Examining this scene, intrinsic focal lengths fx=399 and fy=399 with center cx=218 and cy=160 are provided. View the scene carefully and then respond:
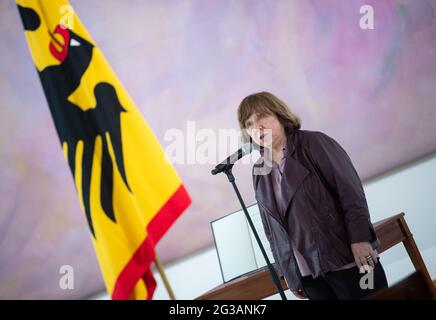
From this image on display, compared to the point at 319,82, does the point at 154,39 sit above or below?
above

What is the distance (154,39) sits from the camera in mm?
3361

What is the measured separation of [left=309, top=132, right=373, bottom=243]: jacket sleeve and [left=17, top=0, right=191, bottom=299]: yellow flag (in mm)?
526

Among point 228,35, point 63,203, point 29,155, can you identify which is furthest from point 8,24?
point 228,35

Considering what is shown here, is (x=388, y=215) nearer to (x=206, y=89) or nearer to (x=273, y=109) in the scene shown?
(x=206, y=89)

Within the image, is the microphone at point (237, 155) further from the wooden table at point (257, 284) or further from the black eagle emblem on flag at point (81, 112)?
the wooden table at point (257, 284)

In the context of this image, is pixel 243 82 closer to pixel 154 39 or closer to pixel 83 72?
pixel 154 39

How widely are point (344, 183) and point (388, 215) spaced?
6.71 feet

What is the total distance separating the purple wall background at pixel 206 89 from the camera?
3035 millimetres

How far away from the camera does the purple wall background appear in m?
3.04

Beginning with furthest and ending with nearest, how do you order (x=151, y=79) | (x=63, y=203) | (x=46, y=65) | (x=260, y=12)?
(x=260, y=12) → (x=151, y=79) → (x=63, y=203) → (x=46, y=65)

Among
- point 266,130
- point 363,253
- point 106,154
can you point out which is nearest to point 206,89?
point 266,130

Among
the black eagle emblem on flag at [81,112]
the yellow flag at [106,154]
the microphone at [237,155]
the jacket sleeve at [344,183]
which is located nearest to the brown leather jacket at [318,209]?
the jacket sleeve at [344,183]

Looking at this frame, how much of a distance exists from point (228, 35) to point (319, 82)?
901 mm

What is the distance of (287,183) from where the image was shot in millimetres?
1470
